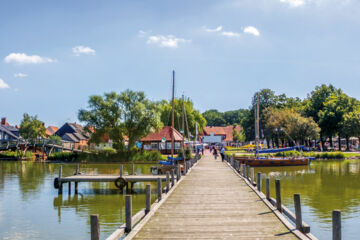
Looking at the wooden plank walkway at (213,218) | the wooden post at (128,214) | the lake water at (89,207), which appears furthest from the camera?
the lake water at (89,207)

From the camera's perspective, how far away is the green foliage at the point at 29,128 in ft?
275

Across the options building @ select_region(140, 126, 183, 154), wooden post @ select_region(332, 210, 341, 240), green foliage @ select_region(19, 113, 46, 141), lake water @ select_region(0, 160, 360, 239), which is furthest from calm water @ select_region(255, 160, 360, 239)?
green foliage @ select_region(19, 113, 46, 141)

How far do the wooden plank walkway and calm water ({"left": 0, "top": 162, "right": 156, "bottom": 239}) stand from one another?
318cm

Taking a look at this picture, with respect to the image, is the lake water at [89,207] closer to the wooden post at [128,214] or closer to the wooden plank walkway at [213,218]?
the wooden plank walkway at [213,218]

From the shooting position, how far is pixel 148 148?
7062 cm

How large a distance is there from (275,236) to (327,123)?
237ft

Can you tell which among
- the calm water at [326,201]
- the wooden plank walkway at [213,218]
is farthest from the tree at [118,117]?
the wooden plank walkway at [213,218]

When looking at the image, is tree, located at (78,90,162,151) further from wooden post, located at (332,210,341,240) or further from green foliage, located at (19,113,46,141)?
wooden post, located at (332,210,341,240)

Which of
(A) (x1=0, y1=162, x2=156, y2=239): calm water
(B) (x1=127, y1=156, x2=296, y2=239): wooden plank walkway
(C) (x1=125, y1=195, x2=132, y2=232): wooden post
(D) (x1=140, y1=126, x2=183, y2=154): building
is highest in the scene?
(D) (x1=140, y1=126, x2=183, y2=154): building

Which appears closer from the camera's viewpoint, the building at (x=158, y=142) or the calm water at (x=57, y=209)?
the calm water at (x=57, y=209)

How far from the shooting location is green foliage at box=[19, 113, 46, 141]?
8388 cm

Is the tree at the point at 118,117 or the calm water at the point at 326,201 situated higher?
the tree at the point at 118,117

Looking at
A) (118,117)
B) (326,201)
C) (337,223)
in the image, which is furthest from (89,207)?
(118,117)

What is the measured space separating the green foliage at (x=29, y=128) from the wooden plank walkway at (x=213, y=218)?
238 feet
